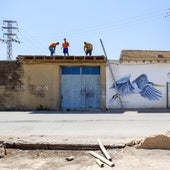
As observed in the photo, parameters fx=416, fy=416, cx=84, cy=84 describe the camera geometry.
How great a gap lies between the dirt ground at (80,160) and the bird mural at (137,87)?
1687 cm

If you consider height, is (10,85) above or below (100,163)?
above

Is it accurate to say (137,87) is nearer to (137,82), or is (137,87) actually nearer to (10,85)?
(137,82)

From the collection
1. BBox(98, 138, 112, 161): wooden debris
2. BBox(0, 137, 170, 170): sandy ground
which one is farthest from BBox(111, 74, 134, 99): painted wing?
BBox(0, 137, 170, 170): sandy ground

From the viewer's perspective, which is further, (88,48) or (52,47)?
(52,47)

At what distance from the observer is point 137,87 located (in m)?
26.6

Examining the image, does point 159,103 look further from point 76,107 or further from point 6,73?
point 6,73

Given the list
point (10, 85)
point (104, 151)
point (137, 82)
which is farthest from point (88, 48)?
point (104, 151)

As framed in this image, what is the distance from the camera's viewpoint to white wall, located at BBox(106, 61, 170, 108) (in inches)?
1046

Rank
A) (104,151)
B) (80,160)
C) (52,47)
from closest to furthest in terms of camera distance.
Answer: (80,160), (104,151), (52,47)

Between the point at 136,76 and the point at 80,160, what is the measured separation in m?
18.1

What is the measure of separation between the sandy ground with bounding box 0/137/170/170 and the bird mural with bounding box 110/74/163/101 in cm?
1685

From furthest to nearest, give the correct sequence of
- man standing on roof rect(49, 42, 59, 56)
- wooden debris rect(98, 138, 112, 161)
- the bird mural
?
man standing on roof rect(49, 42, 59, 56)
the bird mural
wooden debris rect(98, 138, 112, 161)

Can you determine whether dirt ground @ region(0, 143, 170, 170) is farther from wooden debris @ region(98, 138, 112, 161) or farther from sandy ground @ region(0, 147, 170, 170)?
wooden debris @ region(98, 138, 112, 161)

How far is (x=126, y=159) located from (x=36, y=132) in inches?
213
